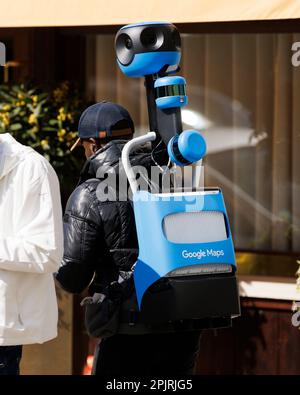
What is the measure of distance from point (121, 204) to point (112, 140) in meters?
0.30

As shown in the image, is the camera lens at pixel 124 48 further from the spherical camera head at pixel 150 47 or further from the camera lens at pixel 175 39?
the camera lens at pixel 175 39

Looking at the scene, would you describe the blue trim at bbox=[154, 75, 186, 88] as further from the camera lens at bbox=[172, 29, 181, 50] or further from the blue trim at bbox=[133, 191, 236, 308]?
the blue trim at bbox=[133, 191, 236, 308]

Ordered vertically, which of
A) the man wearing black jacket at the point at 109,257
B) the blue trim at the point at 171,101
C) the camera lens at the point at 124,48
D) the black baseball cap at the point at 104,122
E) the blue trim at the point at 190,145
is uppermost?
the camera lens at the point at 124,48

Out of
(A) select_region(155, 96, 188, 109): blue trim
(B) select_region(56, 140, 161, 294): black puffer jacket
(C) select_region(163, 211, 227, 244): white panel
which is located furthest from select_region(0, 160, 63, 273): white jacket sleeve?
(A) select_region(155, 96, 188, 109): blue trim

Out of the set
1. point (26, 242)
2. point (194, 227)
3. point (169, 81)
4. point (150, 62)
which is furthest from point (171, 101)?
point (26, 242)

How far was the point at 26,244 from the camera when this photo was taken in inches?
122

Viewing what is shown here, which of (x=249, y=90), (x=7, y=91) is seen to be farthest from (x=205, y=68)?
(x=7, y=91)

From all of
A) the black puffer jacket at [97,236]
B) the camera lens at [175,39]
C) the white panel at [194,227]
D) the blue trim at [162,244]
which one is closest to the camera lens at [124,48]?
the camera lens at [175,39]

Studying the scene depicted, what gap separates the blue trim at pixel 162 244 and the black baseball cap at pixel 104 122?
40 cm

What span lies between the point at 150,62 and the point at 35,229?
0.86 meters

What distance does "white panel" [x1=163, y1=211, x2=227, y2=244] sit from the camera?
3.26 metres

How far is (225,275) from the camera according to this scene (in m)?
3.37

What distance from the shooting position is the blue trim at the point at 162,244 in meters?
3.25
